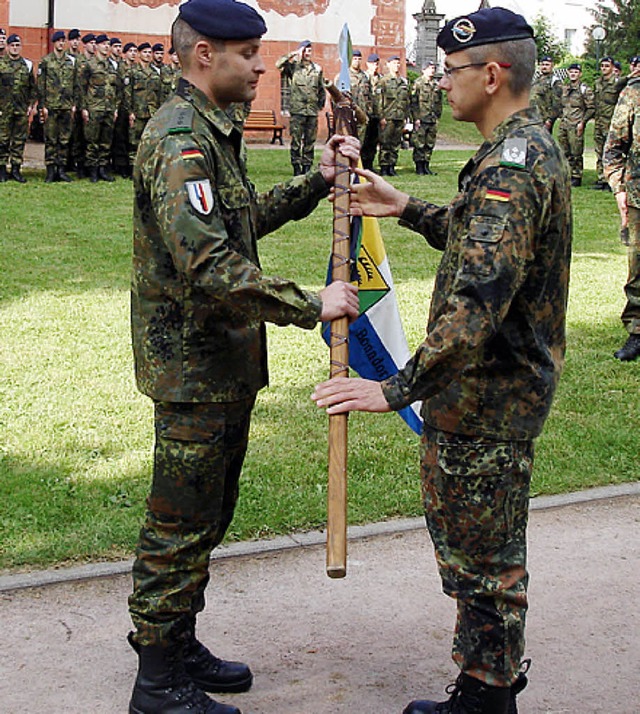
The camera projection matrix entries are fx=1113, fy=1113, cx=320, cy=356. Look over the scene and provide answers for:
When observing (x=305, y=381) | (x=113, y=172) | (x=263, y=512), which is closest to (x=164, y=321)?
(x=263, y=512)

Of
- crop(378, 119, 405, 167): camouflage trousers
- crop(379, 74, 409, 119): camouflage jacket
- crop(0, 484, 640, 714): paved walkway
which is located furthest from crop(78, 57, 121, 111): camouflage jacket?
crop(0, 484, 640, 714): paved walkway

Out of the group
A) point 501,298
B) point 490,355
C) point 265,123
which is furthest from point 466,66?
point 265,123

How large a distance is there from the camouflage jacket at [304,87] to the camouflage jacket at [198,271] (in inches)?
721

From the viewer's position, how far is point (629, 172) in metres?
8.46

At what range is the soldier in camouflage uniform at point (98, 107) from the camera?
19.0 metres

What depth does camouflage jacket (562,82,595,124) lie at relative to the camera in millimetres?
21859

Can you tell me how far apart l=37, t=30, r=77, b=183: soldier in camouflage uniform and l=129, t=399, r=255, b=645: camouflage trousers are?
15.8 meters

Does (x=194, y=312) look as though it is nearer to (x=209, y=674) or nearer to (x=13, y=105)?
(x=209, y=674)

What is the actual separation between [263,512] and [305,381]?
2.53m

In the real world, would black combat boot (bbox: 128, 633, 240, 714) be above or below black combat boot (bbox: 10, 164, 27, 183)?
below

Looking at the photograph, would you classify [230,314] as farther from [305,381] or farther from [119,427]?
[305,381]

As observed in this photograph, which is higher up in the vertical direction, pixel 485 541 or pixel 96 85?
pixel 96 85

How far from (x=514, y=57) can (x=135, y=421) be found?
434 cm

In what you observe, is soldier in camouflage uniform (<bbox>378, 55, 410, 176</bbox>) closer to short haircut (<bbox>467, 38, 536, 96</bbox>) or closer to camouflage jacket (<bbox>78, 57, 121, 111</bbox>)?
camouflage jacket (<bbox>78, 57, 121, 111</bbox>)
